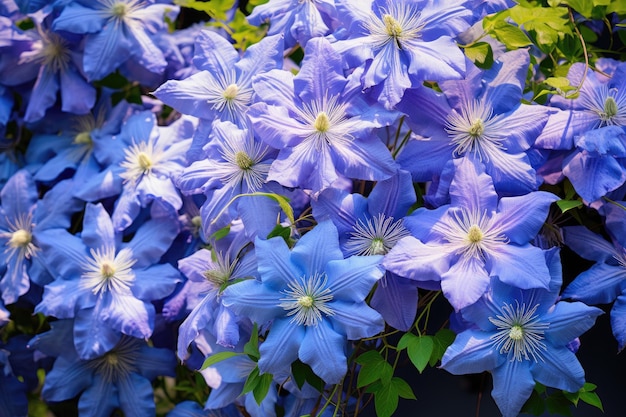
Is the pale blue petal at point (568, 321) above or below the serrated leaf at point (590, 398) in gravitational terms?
above

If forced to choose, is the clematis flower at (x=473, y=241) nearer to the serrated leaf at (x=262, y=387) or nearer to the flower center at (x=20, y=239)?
the serrated leaf at (x=262, y=387)

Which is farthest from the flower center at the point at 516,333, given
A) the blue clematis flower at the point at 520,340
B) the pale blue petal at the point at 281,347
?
the pale blue petal at the point at 281,347

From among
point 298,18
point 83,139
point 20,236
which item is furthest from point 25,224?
point 298,18

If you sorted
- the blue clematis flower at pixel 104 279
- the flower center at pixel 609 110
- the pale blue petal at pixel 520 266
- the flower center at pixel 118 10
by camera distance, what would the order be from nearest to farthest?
the pale blue petal at pixel 520 266 < the flower center at pixel 609 110 < the blue clematis flower at pixel 104 279 < the flower center at pixel 118 10

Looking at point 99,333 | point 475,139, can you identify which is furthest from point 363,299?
point 99,333

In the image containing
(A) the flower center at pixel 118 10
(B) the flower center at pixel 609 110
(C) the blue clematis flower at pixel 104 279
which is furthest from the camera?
(A) the flower center at pixel 118 10

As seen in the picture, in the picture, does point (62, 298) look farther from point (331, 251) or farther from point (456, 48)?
point (456, 48)

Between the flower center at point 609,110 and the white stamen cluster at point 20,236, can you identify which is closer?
the flower center at point 609,110

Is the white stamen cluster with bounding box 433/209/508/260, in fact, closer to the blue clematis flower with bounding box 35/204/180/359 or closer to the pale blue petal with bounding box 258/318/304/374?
the pale blue petal with bounding box 258/318/304/374

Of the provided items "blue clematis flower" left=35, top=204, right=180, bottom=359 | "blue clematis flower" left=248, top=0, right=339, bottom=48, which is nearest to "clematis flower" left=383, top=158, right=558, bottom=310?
"blue clematis flower" left=248, top=0, right=339, bottom=48
